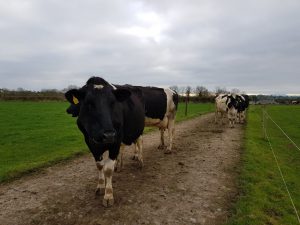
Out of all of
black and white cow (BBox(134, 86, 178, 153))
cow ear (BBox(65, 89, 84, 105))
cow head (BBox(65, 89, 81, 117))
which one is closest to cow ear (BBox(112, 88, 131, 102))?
cow ear (BBox(65, 89, 84, 105))

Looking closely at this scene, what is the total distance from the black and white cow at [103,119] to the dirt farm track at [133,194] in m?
0.53

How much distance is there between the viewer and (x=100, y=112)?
5.61m

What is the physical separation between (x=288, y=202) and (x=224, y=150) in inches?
192

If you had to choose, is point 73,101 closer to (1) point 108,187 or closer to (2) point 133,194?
(1) point 108,187

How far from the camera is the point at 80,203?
623 cm

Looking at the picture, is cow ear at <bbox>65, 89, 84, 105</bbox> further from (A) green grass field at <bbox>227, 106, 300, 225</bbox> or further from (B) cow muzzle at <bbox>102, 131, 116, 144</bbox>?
(A) green grass field at <bbox>227, 106, 300, 225</bbox>

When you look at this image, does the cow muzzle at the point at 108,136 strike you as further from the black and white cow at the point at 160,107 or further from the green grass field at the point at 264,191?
the black and white cow at the point at 160,107

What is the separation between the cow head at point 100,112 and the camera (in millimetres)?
5461

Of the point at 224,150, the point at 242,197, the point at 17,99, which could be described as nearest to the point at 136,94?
the point at 242,197

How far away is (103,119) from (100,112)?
5.9 inches

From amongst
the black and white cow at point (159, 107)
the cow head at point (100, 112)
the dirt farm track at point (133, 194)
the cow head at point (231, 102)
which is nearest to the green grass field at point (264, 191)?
the dirt farm track at point (133, 194)

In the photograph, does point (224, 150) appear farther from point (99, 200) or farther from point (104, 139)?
point (104, 139)

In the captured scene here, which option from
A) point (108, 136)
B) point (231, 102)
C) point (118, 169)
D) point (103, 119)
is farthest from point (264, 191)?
point (231, 102)

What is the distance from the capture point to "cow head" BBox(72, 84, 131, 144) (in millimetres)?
5461
